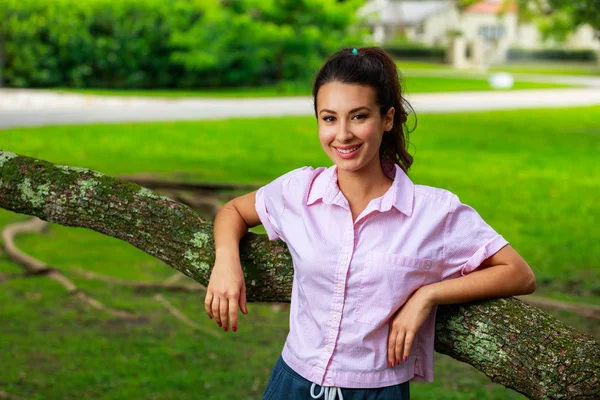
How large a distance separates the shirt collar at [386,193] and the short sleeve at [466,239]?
112mm

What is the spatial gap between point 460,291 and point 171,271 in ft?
17.6

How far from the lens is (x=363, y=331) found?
7.36ft

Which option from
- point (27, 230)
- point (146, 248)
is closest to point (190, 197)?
point (27, 230)

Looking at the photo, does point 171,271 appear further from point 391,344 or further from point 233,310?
point 391,344

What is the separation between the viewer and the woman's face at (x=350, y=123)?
2279 millimetres

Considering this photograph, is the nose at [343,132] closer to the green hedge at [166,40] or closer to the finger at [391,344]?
the finger at [391,344]

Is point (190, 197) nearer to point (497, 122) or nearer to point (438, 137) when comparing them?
point (438, 137)

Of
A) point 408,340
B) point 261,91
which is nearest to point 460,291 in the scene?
point 408,340

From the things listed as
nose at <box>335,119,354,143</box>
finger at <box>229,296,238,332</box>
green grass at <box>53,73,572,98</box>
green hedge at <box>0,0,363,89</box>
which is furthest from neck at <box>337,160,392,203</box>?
green hedge at <box>0,0,363,89</box>

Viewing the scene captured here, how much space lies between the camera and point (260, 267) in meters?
2.64

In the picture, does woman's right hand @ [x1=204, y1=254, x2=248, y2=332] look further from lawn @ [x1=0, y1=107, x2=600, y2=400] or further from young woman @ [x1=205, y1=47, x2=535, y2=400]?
lawn @ [x1=0, y1=107, x2=600, y2=400]

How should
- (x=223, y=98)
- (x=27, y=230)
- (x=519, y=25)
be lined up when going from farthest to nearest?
(x=519, y=25) < (x=223, y=98) < (x=27, y=230)

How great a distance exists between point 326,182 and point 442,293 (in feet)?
1.32

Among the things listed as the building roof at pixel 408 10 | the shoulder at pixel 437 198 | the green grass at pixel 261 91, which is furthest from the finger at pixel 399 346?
the building roof at pixel 408 10
